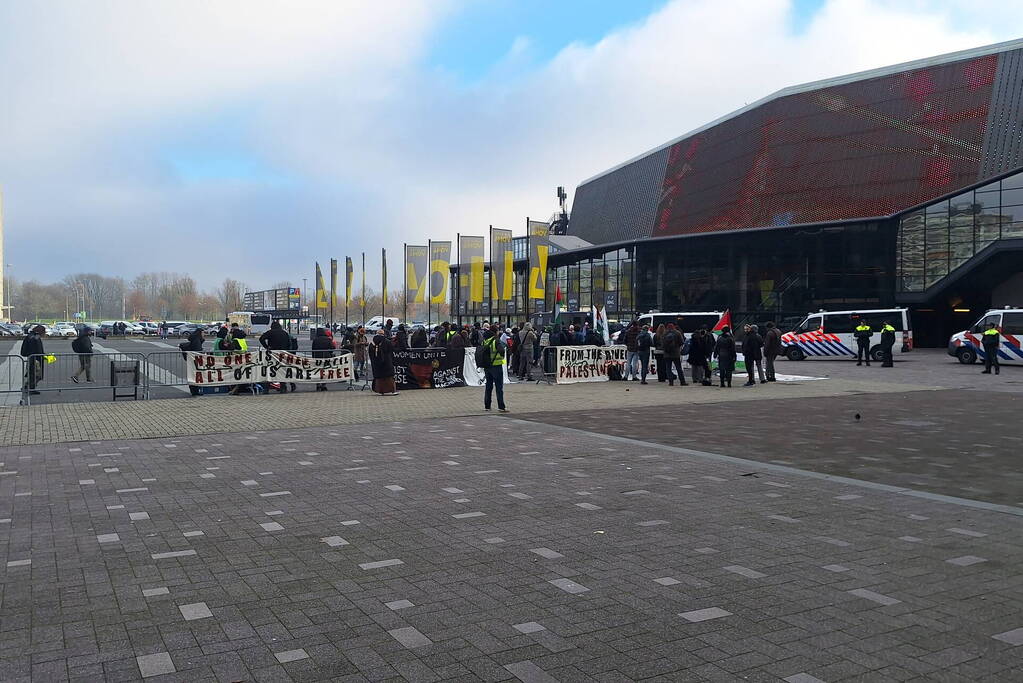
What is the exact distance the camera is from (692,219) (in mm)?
60094

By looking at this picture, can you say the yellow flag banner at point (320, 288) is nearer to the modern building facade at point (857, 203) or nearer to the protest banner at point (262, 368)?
the modern building facade at point (857, 203)

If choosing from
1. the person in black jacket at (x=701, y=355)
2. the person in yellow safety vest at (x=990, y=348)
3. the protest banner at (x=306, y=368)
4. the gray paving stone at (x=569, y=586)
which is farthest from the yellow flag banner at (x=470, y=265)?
the gray paving stone at (x=569, y=586)

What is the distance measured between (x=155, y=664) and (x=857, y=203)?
52.4m

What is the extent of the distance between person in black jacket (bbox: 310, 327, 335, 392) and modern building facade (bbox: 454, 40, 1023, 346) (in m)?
37.0

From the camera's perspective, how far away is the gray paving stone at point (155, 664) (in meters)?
4.28

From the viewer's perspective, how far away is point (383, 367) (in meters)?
20.5

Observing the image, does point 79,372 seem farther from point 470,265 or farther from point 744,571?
point 744,571

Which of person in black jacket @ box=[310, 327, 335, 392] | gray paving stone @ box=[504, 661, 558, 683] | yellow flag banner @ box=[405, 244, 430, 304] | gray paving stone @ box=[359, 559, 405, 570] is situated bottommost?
gray paving stone @ box=[359, 559, 405, 570]

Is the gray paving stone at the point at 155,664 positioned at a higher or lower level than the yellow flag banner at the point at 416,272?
lower

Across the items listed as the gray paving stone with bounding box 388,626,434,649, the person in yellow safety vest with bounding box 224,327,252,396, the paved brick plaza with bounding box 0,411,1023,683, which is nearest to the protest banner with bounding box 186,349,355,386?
the person in yellow safety vest with bounding box 224,327,252,396

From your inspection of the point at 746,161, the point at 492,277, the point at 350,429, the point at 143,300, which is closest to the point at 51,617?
the point at 350,429

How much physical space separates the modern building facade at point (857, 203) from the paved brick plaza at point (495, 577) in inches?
1716

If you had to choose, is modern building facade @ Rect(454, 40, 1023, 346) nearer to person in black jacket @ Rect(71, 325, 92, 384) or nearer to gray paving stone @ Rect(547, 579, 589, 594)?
person in black jacket @ Rect(71, 325, 92, 384)

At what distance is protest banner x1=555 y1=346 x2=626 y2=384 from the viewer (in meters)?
24.5
